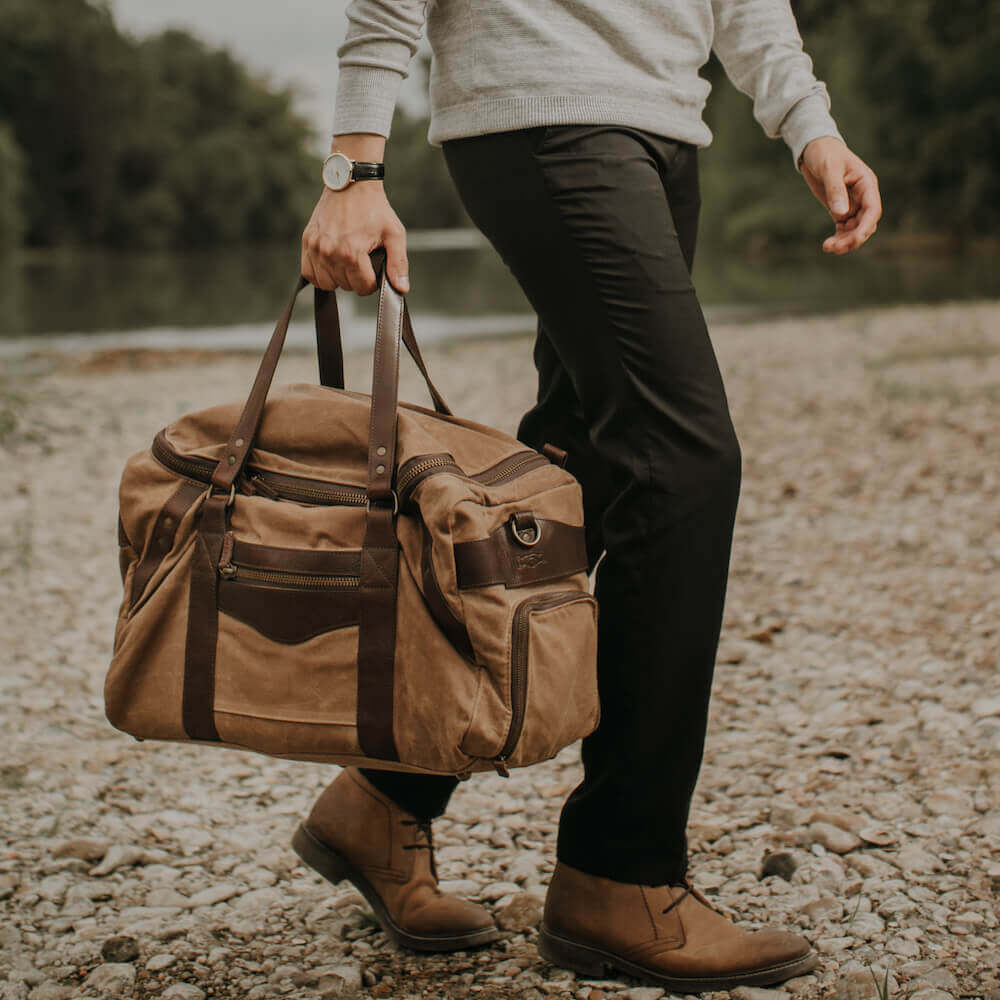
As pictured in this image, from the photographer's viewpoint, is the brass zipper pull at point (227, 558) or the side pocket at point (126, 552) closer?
the brass zipper pull at point (227, 558)

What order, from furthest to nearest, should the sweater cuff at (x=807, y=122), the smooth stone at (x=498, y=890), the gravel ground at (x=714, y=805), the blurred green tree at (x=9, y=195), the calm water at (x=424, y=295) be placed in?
the blurred green tree at (x=9, y=195) < the calm water at (x=424, y=295) < the smooth stone at (x=498, y=890) < the gravel ground at (x=714, y=805) < the sweater cuff at (x=807, y=122)

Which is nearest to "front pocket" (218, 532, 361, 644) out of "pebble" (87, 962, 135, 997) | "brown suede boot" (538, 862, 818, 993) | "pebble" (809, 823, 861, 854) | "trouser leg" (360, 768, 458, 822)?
"trouser leg" (360, 768, 458, 822)

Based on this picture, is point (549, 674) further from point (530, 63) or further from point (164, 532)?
point (530, 63)

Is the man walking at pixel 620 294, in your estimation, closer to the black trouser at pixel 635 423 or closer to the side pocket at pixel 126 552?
the black trouser at pixel 635 423

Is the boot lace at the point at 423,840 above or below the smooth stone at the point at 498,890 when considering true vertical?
above

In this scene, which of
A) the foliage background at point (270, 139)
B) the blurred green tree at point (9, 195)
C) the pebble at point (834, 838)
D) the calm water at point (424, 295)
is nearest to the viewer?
the pebble at point (834, 838)

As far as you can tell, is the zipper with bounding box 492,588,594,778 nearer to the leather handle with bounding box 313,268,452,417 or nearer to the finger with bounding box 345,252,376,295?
the leather handle with bounding box 313,268,452,417

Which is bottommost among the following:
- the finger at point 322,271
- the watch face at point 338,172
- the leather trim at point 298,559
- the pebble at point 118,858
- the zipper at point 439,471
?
the pebble at point 118,858

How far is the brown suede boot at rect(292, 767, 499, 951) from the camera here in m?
2.21

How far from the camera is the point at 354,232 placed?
6.00 ft

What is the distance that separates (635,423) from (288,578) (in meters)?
0.55

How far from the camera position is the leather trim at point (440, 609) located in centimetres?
173

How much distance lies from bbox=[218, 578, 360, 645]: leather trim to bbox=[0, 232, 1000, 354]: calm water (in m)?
13.9

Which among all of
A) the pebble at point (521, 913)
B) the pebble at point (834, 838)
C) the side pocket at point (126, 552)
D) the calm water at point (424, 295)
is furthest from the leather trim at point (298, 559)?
the calm water at point (424, 295)
